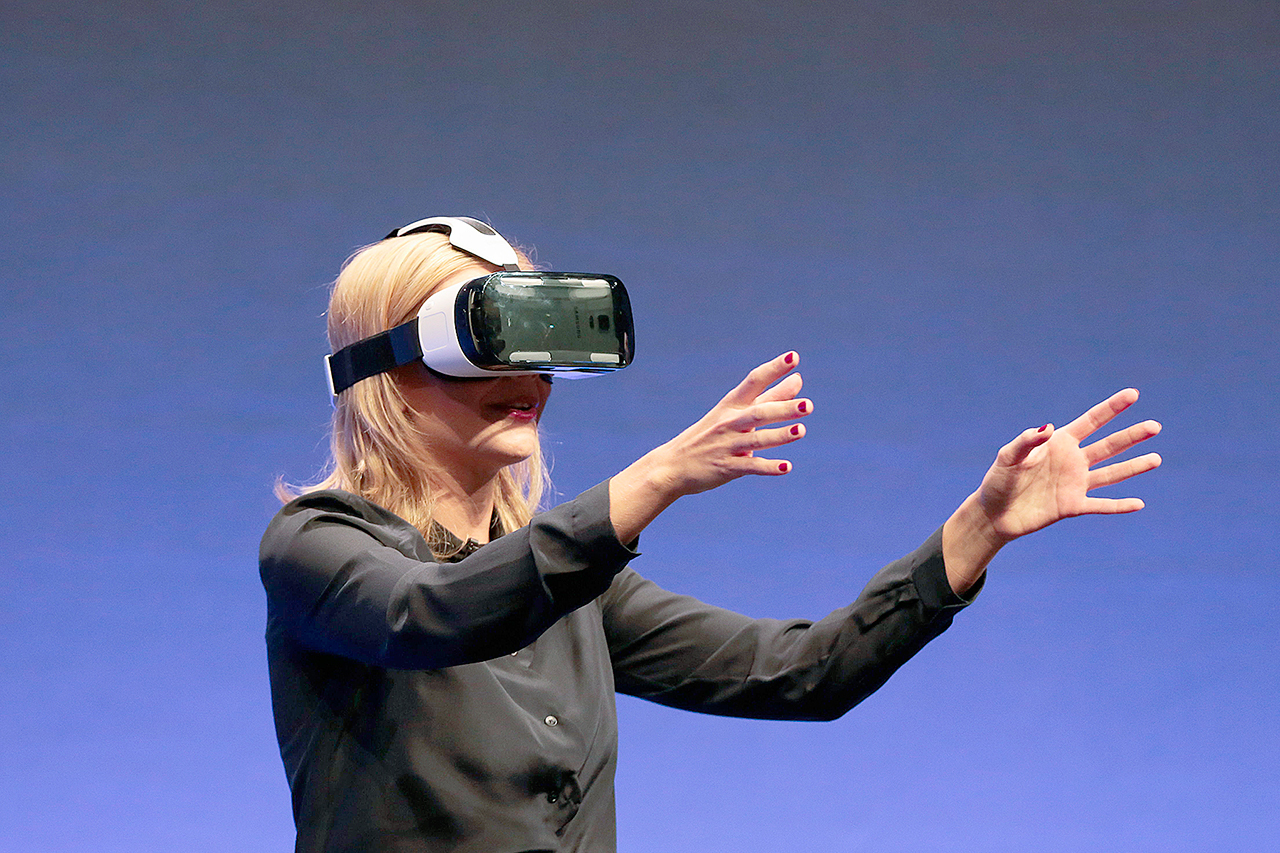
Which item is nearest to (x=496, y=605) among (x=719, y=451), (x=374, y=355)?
(x=719, y=451)

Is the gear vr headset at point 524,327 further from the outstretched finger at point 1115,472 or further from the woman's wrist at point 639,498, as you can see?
the outstretched finger at point 1115,472

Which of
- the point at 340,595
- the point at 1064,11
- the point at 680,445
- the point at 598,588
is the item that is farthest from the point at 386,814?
the point at 1064,11

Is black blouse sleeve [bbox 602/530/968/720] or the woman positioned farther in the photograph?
black blouse sleeve [bbox 602/530/968/720]

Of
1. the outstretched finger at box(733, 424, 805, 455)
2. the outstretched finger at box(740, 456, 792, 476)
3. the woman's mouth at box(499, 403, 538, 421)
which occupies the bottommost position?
the outstretched finger at box(740, 456, 792, 476)

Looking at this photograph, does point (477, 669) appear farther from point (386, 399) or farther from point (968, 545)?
point (968, 545)

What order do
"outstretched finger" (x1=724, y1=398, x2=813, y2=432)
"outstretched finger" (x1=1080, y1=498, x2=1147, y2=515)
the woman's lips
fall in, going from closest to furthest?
1. "outstretched finger" (x1=724, y1=398, x2=813, y2=432)
2. "outstretched finger" (x1=1080, y1=498, x2=1147, y2=515)
3. the woman's lips

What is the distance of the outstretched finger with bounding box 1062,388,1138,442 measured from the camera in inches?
45.8

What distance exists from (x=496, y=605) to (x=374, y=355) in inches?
15.9

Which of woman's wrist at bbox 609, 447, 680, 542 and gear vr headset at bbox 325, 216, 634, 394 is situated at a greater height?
gear vr headset at bbox 325, 216, 634, 394

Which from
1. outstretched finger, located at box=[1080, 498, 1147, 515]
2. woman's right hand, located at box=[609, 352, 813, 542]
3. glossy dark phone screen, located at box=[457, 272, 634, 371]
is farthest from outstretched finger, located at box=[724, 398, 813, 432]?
outstretched finger, located at box=[1080, 498, 1147, 515]

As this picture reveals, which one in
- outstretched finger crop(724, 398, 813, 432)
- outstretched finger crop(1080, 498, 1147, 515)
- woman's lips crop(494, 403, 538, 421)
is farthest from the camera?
woman's lips crop(494, 403, 538, 421)

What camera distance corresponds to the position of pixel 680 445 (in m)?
0.95

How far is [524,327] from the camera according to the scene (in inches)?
45.6

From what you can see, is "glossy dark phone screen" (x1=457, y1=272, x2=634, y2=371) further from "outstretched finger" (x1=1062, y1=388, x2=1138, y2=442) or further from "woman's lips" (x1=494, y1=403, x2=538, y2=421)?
"outstretched finger" (x1=1062, y1=388, x2=1138, y2=442)
